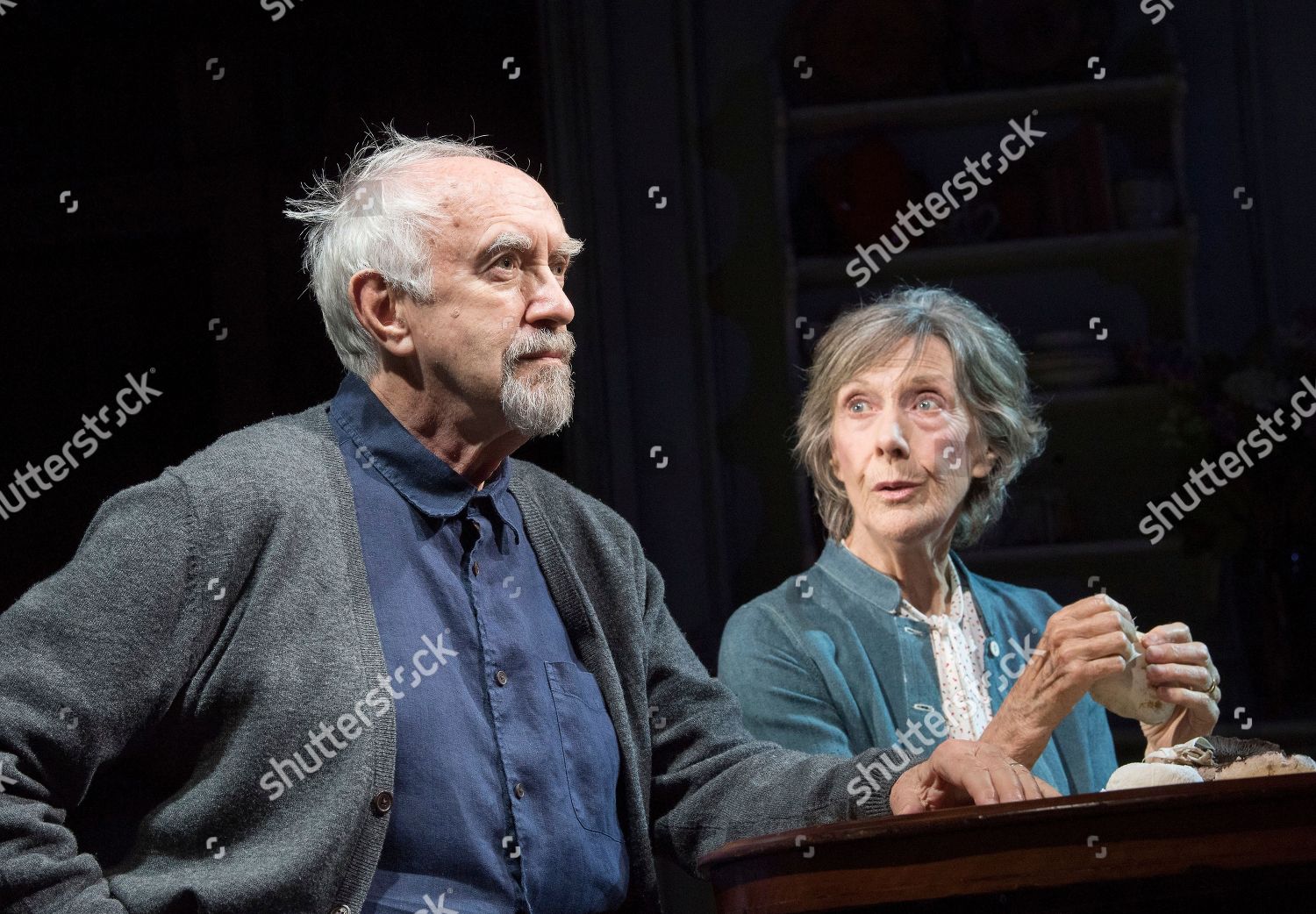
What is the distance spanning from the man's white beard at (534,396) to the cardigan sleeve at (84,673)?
1.47 ft

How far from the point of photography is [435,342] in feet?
6.60

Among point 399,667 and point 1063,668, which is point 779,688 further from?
point 399,667

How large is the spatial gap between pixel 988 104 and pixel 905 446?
1.13 m

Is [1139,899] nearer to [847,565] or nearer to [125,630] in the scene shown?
[125,630]

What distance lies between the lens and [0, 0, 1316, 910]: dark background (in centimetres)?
307

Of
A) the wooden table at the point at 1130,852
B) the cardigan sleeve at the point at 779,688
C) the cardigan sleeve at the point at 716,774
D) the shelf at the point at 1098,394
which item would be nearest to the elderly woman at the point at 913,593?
the cardigan sleeve at the point at 779,688

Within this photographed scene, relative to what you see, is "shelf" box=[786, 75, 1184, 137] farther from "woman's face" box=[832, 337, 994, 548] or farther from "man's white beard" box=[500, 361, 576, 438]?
"man's white beard" box=[500, 361, 576, 438]

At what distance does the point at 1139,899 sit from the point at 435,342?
115cm

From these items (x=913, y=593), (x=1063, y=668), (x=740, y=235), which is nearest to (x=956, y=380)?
(x=913, y=593)

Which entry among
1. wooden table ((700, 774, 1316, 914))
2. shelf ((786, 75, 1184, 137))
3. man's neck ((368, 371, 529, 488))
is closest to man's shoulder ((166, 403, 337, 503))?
man's neck ((368, 371, 529, 488))

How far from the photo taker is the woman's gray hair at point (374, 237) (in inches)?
80.1

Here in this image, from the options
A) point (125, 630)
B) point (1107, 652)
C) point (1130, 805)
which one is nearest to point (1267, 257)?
point (1107, 652)

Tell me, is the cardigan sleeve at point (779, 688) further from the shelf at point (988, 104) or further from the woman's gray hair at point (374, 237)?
the shelf at point (988, 104)

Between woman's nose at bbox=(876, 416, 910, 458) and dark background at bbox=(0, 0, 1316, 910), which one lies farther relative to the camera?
dark background at bbox=(0, 0, 1316, 910)
